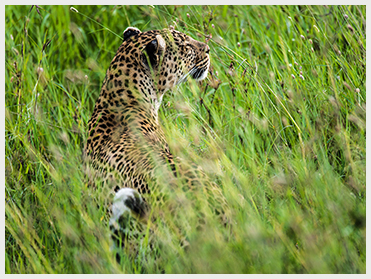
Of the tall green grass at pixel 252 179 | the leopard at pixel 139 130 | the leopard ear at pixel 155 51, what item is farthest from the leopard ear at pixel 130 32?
the leopard ear at pixel 155 51

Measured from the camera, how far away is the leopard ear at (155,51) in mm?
3277

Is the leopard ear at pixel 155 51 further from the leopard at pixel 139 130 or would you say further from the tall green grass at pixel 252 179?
the tall green grass at pixel 252 179

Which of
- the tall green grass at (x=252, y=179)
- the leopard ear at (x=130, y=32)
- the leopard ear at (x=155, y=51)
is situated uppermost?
the leopard ear at (x=130, y=32)

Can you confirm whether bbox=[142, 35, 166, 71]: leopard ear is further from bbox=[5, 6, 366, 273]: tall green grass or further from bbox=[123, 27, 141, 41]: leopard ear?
bbox=[123, 27, 141, 41]: leopard ear

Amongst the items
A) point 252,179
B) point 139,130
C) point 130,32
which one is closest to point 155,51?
point 130,32

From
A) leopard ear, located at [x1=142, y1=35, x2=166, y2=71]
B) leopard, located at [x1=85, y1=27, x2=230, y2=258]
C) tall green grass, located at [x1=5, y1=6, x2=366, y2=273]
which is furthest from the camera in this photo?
leopard ear, located at [x1=142, y1=35, x2=166, y2=71]

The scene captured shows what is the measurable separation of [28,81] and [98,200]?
2.07 metres

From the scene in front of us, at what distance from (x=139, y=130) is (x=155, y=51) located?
646mm

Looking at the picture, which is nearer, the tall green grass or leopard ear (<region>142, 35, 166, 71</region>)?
the tall green grass

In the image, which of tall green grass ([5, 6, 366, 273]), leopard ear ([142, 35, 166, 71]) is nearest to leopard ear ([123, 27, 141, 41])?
tall green grass ([5, 6, 366, 273])

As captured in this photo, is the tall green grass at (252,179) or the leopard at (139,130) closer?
the tall green grass at (252,179)

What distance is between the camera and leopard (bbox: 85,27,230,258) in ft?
8.18

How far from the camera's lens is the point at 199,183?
2.48 m

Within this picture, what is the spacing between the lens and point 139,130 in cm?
313
